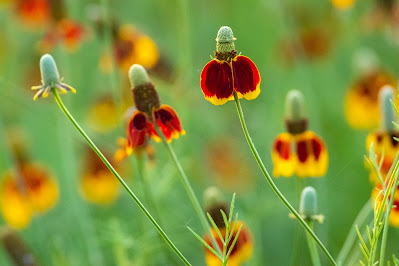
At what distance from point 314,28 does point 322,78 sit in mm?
460

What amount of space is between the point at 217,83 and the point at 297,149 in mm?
444

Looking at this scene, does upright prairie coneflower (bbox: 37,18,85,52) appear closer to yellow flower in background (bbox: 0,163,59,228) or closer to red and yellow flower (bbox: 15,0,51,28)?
red and yellow flower (bbox: 15,0,51,28)

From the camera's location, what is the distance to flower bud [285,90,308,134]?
55.6 inches

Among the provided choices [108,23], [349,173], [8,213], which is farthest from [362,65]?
[8,213]

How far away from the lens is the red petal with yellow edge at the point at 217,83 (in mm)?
1030

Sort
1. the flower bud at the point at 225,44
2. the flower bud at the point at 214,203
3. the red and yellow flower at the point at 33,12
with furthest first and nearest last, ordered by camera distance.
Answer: the red and yellow flower at the point at 33,12 → the flower bud at the point at 214,203 → the flower bud at the point at 225,44

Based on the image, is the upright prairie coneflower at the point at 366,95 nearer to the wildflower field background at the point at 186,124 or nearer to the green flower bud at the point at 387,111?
the wildflower field background at the point at 186,124

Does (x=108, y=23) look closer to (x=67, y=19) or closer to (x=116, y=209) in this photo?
(x=67, y=19)

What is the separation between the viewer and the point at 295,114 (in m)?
1.43

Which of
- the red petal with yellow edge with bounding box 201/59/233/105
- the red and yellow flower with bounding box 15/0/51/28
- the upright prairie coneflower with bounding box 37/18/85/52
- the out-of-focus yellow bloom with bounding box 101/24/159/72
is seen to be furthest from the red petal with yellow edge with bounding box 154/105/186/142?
the red and yellow flower with bounding box 15/0/51/28

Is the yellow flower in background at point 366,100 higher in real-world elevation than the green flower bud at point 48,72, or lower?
lower

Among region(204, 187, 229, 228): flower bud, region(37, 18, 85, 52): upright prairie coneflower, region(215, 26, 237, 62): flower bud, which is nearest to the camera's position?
region(215, 26, 237, 62): flower bud

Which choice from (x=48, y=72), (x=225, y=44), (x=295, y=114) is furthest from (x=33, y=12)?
(x=225, y=44)

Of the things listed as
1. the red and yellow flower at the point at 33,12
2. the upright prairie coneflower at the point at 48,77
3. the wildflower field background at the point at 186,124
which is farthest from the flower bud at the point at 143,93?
the red and yellow flower at the point at 33,12
